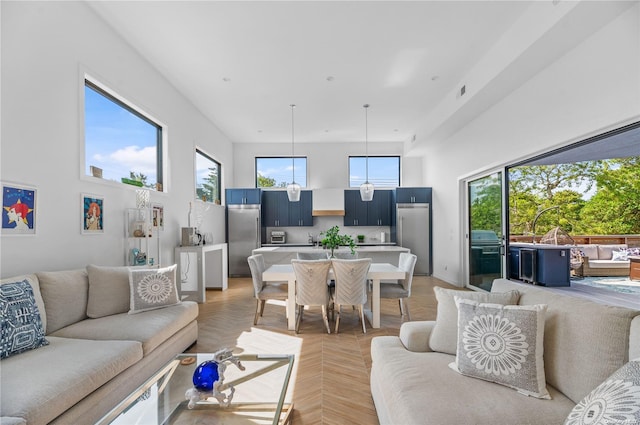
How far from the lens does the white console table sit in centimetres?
485

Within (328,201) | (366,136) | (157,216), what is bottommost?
(157,216)

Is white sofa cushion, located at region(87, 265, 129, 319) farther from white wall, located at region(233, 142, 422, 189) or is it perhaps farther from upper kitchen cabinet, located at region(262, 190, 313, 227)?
white wall, located at region(233, 142, 422, 189)

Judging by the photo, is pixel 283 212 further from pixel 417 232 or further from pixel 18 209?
pixel 18 209

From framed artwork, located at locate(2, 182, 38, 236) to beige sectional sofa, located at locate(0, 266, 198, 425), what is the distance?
1.35 ft

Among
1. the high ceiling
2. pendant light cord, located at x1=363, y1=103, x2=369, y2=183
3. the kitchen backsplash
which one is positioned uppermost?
the high ceiling

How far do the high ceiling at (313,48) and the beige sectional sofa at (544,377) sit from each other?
9.54 feet

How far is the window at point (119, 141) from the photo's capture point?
325 centimetres

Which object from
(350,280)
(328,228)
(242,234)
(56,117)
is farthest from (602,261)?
(56,117)

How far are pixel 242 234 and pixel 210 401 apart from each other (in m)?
5.86

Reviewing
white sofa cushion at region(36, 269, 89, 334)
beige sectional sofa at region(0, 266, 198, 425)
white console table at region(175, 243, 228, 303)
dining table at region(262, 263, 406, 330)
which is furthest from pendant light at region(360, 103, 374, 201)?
white sofa cushion at region(36, 269, 89, 334)

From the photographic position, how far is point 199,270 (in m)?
4.89

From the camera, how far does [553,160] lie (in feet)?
13.0

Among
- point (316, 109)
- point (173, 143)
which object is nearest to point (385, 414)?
point (173, 143)

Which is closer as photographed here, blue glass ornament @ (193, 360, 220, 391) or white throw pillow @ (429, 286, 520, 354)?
blue glass ornament @ (193, 360, 220, 391)
